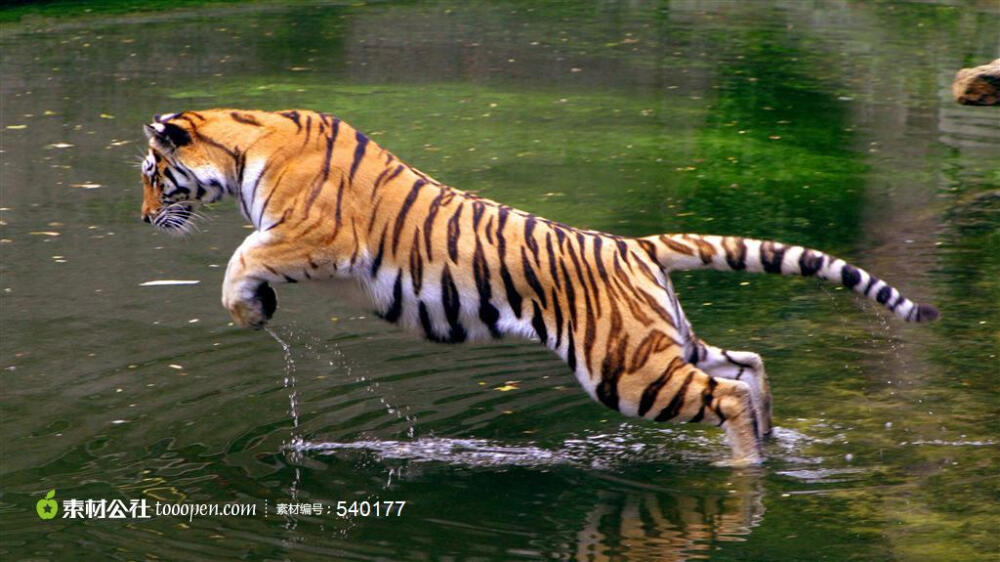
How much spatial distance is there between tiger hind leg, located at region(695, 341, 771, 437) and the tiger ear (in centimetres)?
217

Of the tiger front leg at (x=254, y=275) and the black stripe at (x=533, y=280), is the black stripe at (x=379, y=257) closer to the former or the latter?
the tiger front leg at (x=254, y=275)

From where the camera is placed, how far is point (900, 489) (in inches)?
224

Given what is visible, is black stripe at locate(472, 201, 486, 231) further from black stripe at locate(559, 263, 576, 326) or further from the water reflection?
the water reflection

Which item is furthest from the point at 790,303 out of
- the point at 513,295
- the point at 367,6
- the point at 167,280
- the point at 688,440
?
the point at 367,6

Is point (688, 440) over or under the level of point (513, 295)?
under

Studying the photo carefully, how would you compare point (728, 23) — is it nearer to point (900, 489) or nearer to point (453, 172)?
point (453, 172)

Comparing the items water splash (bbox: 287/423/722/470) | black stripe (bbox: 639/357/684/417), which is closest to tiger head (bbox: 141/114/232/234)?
water splash (bbox: 287/423/722/470)

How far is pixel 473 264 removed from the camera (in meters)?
5.93

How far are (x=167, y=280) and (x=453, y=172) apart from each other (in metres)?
2.92

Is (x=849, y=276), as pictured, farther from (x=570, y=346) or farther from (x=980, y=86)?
(x=980, y=86)

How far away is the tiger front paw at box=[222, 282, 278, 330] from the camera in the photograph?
6008mm

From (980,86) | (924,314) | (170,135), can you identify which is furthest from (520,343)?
(980,86)

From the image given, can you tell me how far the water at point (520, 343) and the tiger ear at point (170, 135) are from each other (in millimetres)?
920

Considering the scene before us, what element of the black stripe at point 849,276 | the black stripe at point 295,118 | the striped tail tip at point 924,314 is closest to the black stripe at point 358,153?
the black stripe at point 295,118
